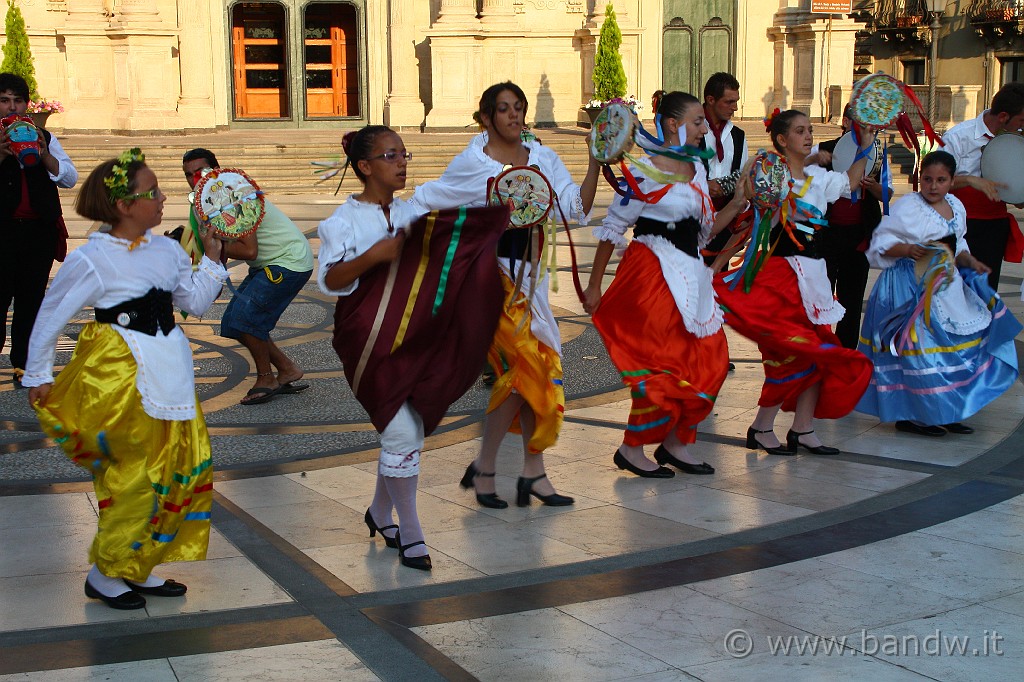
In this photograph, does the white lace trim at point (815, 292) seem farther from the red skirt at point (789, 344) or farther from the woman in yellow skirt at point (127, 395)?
the woman in yellow skirt at point (127, 395)

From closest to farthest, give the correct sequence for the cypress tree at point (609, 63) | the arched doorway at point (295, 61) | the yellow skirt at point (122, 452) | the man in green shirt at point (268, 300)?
the yellow skirt at point (122, 452) → the man in green shirt at point (268, 300) → the cypress tree at point (609, 63) → the arched doorway at point (295, 61)

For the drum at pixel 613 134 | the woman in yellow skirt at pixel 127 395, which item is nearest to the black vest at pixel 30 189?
the woman in yellow skirt at pixel 127 395

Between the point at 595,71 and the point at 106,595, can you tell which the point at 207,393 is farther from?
the point at 595,71

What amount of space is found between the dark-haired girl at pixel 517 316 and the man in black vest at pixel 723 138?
2322 millimetres

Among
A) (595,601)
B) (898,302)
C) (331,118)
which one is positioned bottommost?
(595,601)

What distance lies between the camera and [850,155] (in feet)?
23.8

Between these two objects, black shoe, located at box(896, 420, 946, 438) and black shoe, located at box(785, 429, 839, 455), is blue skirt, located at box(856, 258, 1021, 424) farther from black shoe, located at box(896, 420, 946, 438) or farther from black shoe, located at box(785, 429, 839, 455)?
black shoe, located at box(785, 429, 839, 455)

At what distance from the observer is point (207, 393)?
26.5 ft

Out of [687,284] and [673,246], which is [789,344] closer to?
[687,284]

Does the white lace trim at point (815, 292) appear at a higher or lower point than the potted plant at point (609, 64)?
lower

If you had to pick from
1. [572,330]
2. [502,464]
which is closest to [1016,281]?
[572,330]

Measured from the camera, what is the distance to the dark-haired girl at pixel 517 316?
554 cm

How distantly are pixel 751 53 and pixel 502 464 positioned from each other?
859 inches

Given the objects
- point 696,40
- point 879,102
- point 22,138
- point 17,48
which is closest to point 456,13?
point 696,40
